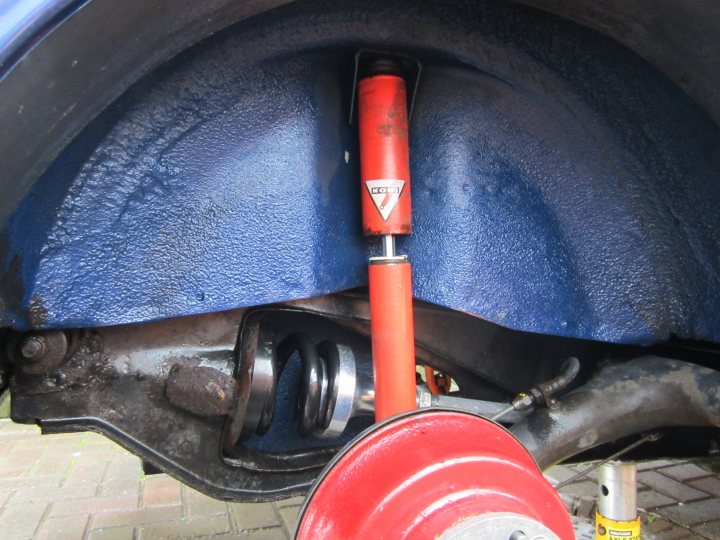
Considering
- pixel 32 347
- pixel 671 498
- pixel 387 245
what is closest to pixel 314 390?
pixel 387 245

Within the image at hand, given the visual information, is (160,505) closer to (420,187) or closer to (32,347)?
(32,347)

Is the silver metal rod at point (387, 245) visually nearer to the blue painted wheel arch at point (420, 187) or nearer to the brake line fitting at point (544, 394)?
the blue painted wheel arch at point (420, 187)

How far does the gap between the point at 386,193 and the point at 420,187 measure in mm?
144

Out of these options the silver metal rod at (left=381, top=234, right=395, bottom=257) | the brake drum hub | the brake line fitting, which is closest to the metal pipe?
the brake line fitting

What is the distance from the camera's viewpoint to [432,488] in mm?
597

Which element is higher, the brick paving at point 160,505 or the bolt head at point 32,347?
the bolt head at point 32,347

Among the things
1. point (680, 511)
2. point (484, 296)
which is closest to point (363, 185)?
point (484, 296)

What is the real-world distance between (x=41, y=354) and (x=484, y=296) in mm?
671

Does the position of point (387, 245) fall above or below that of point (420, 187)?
below

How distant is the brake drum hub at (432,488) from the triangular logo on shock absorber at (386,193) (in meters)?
0.29

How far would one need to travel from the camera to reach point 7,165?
20.5 inches

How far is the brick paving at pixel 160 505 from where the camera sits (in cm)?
169

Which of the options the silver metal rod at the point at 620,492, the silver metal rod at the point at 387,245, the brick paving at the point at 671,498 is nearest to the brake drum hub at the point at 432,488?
the silver metal rod at the point at 387,245

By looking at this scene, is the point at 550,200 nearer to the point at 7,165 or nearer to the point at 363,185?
the point at 363,185
